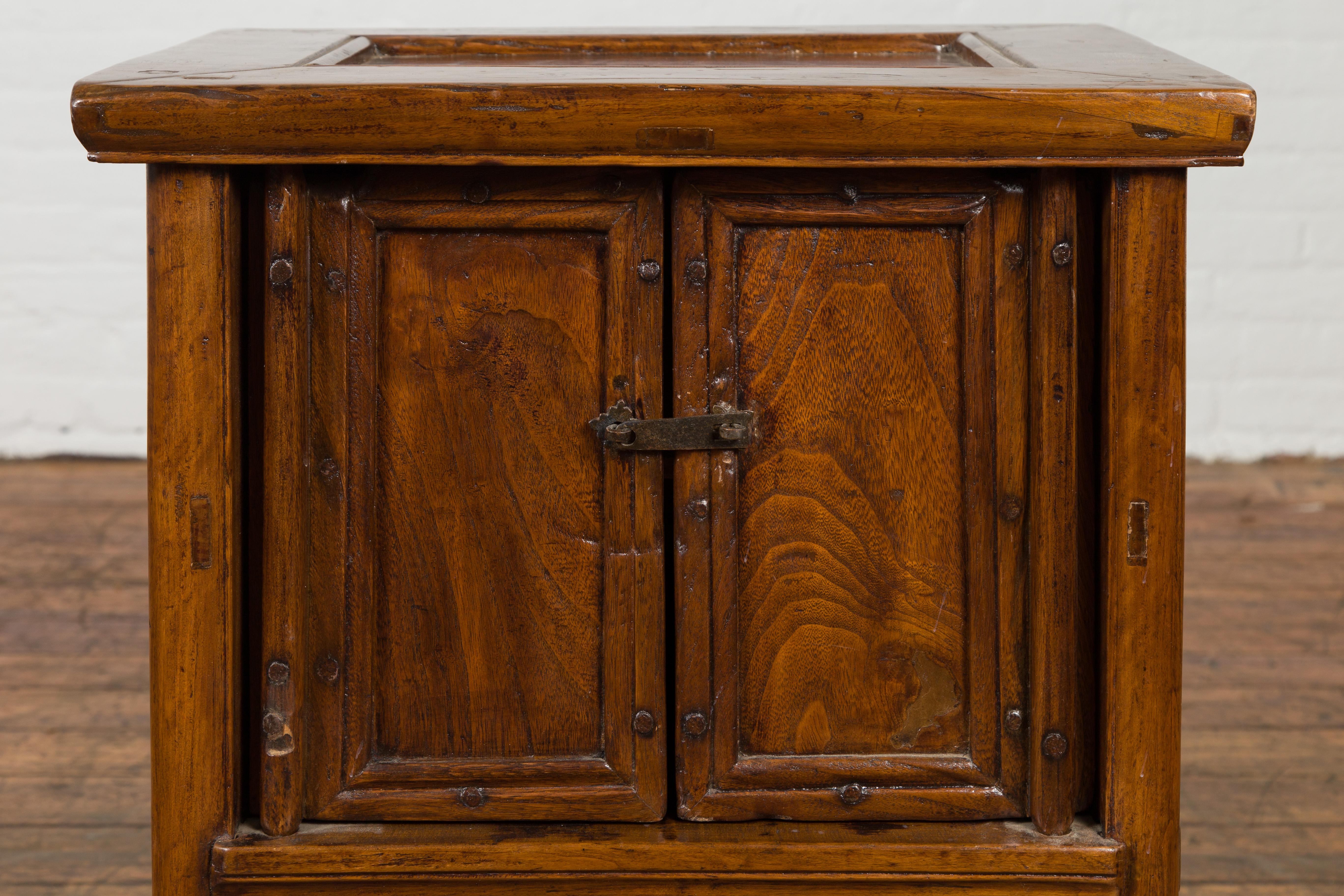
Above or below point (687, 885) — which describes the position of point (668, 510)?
above

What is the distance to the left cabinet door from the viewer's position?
1.07 metres

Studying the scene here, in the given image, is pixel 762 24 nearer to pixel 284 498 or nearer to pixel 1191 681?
pixel 1191 681

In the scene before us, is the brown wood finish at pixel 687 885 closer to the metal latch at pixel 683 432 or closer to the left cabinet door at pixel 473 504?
the left cabinet door at pixel 473 504

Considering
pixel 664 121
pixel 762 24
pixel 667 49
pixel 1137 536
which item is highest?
pixel 762 24

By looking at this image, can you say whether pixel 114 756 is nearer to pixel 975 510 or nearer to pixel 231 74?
pixel 231 74

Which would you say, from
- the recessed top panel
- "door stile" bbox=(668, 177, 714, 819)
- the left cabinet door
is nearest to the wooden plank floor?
the left cabinet door

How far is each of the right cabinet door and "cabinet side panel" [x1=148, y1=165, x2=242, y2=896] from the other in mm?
345

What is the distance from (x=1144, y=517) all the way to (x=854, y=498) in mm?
221

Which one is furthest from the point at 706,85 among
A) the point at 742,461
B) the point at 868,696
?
the point at 868,696

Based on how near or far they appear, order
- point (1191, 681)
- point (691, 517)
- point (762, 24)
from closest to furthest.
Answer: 1. point (691, 517)
2. point (1191, 681)
3. point (762, 24)

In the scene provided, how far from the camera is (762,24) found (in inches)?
109

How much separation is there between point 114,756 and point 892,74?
4.41 ft

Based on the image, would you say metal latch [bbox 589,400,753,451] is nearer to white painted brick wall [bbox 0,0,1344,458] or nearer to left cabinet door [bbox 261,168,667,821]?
left cabinet door [bbox 261,168,667,821]

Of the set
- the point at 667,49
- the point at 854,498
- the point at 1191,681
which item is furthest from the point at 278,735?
the point at 1191,681
